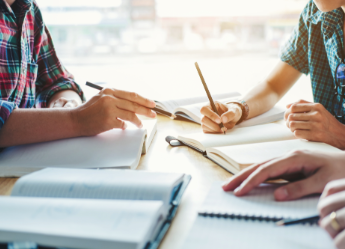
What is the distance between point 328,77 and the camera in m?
1.24

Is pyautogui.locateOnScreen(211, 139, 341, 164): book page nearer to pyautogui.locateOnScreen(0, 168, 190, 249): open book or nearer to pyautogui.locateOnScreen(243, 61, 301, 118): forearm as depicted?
pyautogui.locateOnScreen(0, 168, 190, 249): open book

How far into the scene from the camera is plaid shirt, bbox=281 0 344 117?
113 centimetres

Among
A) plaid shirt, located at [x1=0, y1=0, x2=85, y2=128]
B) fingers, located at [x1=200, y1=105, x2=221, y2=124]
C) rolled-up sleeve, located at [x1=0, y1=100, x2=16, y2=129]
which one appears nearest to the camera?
rolled-up sleeve, located at [x1=0, y1=100, x2=16, y2=129]

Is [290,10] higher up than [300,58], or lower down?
higher up

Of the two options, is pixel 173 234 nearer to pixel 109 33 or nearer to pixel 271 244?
pixel 271 244

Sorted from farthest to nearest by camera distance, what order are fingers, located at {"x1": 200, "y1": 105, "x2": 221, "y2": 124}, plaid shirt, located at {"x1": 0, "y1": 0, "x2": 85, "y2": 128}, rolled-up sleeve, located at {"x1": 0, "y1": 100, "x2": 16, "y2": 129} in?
1. plaid shirt, located at {"x1": 0, "y1": 0, "x2": 85, "y2": 128}
2. fingers, located at {"x1": 200, "y1": 105, "x2": 221, "y2": 124}
3. rolled-up sleeve, located at {"x1": 0, "y1": 100, "x2": 16, "y2": 129}

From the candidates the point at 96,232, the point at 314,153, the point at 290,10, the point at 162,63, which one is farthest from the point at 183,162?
the point at 290,10

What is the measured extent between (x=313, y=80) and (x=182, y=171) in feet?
2.73

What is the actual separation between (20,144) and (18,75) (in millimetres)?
348

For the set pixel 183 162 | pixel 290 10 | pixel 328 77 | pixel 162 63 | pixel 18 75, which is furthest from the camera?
pixel 162 63

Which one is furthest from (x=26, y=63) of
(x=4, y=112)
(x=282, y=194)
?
(x=282, y=194)

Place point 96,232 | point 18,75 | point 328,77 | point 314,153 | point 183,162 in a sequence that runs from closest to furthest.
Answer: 1. point 96,232
2. point 314,153
3. point 183,162
4. point 18,75
5. point 328,77

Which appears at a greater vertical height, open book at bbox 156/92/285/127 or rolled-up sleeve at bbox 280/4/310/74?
rolled-up sleeve at bbox 280/4/310/74

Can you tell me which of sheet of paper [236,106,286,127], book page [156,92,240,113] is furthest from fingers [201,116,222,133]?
book page [156,92,240,113]
